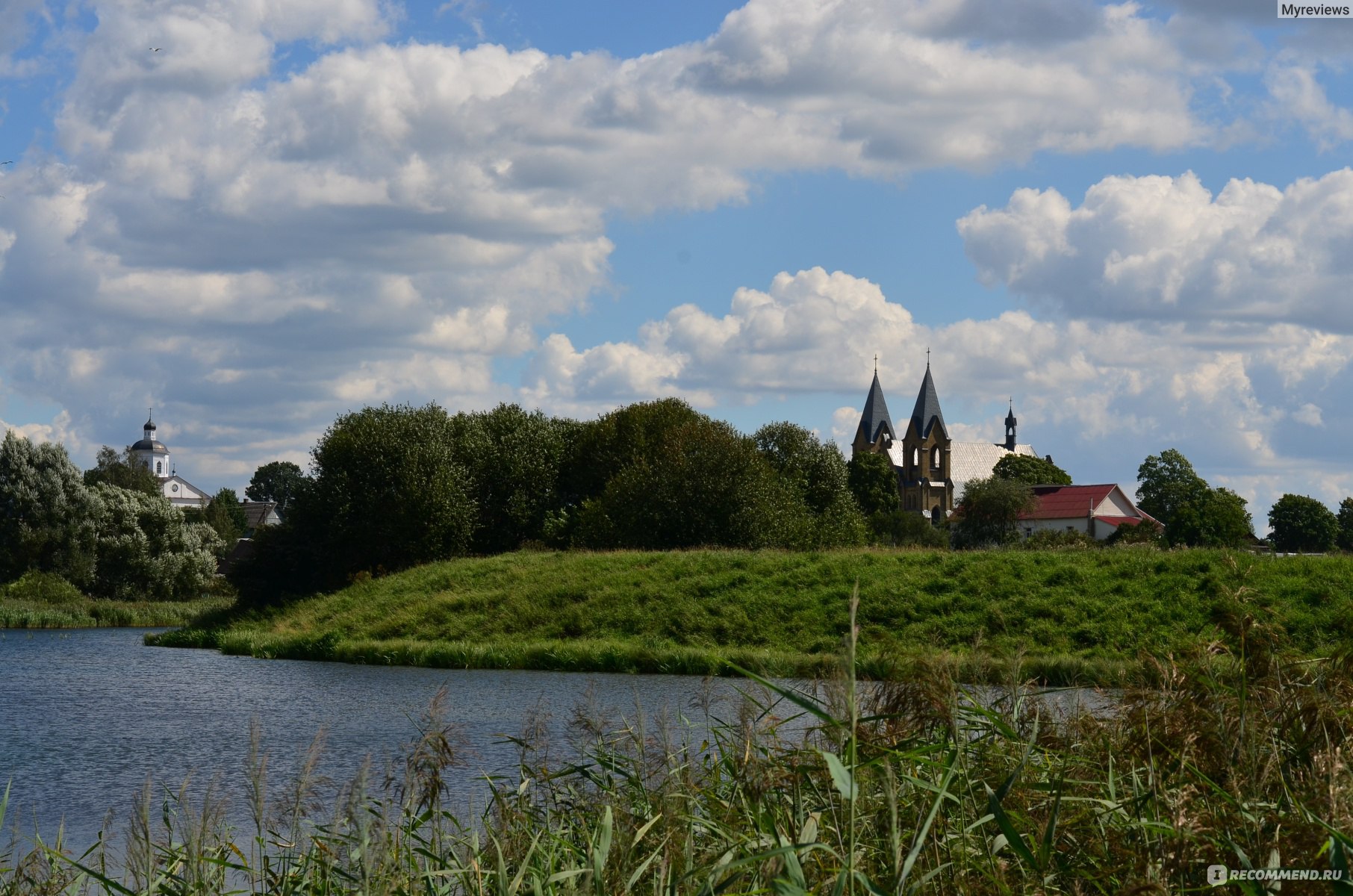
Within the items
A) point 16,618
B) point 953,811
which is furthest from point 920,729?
point 16,618

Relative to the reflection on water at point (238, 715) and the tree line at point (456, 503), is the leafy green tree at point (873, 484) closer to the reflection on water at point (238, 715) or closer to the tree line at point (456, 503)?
the tree line at point (456, 503)

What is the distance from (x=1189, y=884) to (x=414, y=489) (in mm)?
46579

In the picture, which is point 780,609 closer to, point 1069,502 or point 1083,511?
point 1083,511

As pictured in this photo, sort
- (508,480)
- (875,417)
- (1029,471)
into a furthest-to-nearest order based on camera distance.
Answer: (875,417)
(1029,471)
(508,480)

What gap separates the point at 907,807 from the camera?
5203 mm

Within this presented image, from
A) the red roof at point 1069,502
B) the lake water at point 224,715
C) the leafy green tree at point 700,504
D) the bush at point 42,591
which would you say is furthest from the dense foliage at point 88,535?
the red roof at point 1069,502

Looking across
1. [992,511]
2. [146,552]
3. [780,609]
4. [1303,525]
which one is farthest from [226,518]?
[1303,525]

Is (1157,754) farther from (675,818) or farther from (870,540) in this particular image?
(870,540)

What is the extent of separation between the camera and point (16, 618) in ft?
158

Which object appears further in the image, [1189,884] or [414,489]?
[414,489]

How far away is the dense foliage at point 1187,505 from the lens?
81.8 metres

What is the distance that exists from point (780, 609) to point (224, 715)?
16095mm

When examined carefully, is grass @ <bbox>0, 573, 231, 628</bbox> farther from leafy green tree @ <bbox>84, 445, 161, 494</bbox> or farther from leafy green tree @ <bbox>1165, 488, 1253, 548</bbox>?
leafy green tree @ <bbox>1165, 488, 1253, 548</bbox>

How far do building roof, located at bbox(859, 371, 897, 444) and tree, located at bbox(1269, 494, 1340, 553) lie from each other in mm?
46713
